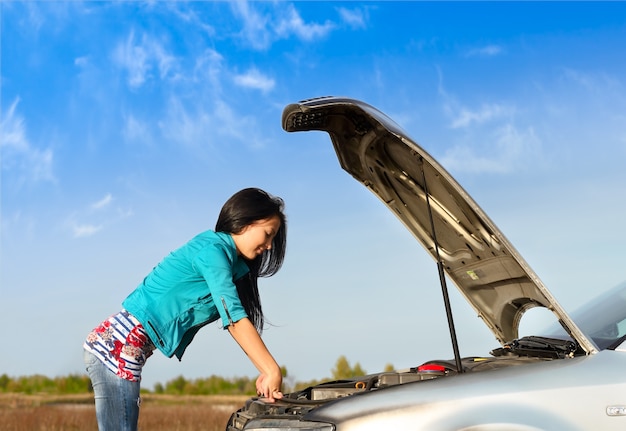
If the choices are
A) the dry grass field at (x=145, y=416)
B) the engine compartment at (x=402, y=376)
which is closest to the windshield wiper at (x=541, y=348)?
the engine compartment at (x=402, y=376)

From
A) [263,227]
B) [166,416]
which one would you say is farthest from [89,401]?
[263,227]

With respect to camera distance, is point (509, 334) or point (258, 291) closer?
point (258, 291)

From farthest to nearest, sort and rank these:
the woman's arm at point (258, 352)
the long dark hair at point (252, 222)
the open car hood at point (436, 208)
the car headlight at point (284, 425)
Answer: the open car hood at point (436, 208)
the long dark hair at point (252, 222)
the woman's arm at point (258, 352)
the car headlight at point (284, 425)

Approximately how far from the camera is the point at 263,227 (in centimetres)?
356

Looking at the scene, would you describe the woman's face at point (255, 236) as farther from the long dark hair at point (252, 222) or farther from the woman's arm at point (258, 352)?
the woman's arm at point (258, 352)

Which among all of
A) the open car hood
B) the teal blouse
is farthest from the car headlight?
the open car hood

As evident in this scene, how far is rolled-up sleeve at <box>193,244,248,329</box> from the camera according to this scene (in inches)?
130

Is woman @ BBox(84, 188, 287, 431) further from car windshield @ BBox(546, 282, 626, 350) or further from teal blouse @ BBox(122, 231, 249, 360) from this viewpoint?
car windshield @ BBox(546, 282, 626, 350)

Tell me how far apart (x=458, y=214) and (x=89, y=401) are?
348 inches

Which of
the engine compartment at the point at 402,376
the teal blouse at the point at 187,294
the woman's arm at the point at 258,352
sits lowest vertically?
the engine compartment at the point at 402,376

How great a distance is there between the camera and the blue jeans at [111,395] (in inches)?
130

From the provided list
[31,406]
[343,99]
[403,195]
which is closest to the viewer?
[343,99]

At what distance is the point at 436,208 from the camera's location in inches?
171

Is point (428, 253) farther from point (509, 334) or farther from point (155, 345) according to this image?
point (155, 345)
